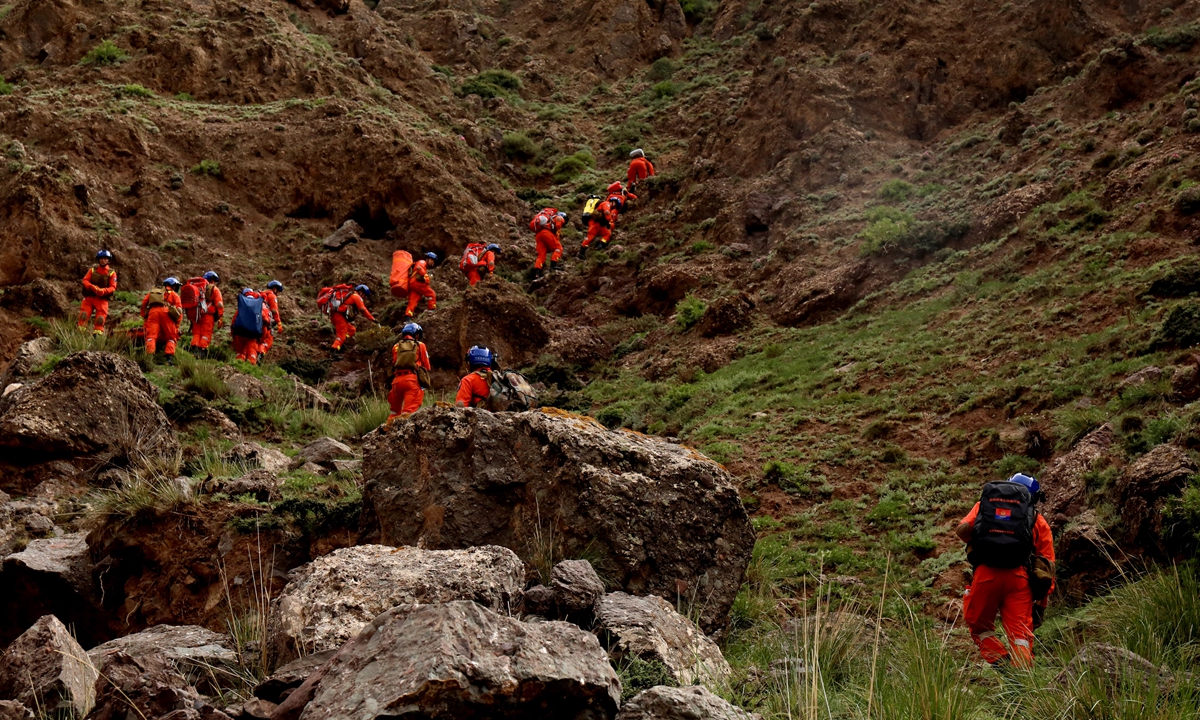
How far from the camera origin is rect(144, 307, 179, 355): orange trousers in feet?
50.1

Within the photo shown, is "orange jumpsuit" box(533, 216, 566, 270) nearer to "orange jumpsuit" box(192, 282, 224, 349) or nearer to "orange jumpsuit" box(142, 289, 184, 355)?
"orange jumpsuit" box(192, 282, 224, 349)

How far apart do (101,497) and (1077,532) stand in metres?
8.51

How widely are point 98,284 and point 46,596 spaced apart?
35.9 feet

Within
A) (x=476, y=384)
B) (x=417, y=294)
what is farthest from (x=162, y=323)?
(x=476, y=384)

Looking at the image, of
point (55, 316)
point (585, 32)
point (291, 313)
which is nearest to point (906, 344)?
point (291, 313)

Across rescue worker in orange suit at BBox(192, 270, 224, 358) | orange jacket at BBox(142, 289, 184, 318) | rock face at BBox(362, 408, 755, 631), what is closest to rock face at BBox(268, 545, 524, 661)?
rock face at BBox(362, 408, 755, 631)

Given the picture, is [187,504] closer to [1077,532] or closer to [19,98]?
[1077,532]

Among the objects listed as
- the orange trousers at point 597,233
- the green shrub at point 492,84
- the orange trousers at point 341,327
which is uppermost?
the green shrub at point 492,84

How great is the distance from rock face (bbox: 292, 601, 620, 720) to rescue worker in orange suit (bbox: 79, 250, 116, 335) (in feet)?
50.6

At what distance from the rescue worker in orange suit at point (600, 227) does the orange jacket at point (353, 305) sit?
5.63 metres

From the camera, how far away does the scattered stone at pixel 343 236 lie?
77.4 ft

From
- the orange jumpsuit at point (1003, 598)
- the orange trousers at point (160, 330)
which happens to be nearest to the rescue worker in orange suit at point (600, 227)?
the orange trousers at point (160, 330)

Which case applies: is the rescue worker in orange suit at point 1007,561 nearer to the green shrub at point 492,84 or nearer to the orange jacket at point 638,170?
the orange jacket at point 638,170

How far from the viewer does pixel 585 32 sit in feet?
132
